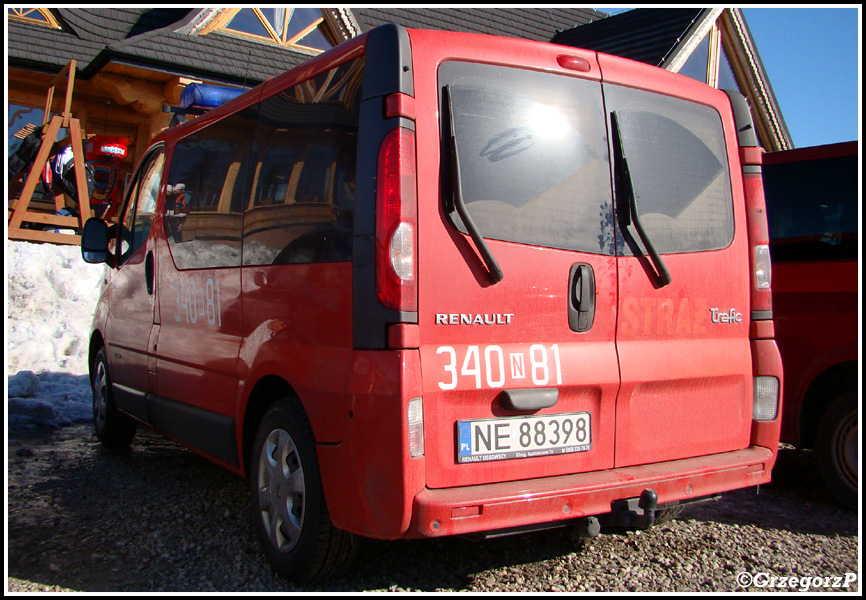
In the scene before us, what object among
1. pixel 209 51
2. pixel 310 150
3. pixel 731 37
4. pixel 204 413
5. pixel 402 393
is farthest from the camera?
pixel 731 37

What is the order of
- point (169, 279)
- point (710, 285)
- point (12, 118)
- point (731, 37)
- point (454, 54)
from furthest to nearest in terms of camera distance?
point (731, 37)
point (12, 118)
point (169, 279)
point (710, 285)
point (454, 54)

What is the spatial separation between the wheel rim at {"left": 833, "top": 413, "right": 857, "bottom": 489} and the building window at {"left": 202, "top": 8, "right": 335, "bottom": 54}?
12.7 metres

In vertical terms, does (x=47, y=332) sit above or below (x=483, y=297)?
below

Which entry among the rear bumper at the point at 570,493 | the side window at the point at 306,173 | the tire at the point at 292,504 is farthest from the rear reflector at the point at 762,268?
the tire at the point at 292,504

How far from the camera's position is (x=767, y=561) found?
12.1ft

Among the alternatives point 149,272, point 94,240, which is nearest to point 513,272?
point 149,272

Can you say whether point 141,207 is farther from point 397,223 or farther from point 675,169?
point 675,169

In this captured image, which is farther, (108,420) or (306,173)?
(108,420)

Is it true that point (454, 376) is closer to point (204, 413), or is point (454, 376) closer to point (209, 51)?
point (204, 413)

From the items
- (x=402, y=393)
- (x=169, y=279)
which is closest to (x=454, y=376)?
(x=402, y=393)

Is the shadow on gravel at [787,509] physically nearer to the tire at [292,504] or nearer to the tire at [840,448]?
the tire at [840,448]

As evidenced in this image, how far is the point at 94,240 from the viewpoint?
5582 millimetres

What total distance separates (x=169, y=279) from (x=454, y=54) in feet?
8.00

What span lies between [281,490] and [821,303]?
3296 millimetres
